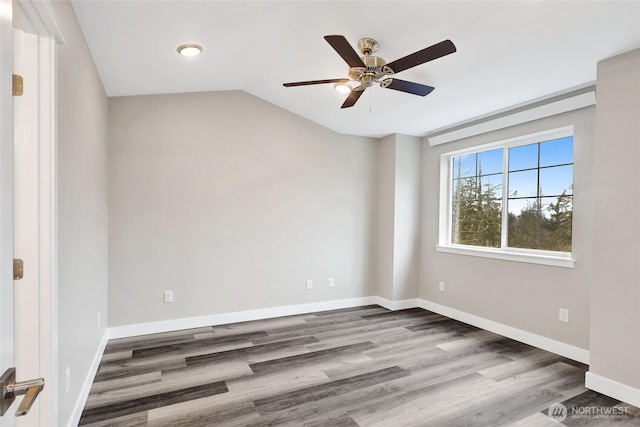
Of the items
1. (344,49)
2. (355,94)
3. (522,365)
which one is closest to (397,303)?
(522,365)

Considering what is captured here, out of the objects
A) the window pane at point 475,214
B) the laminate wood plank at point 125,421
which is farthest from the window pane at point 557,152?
the laminate wood plank at point 125,421

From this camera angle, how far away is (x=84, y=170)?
Result: 7.30 feet

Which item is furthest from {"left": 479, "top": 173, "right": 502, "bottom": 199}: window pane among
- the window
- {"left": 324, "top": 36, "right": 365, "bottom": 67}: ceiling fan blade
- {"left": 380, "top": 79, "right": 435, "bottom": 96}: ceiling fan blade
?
{"left": 324, "top": 36, "right": 365, "bottom": 67}: ceiling fan blade

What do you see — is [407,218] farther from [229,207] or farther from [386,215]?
[229,207]

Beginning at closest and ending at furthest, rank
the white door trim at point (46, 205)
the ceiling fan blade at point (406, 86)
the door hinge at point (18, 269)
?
the door hinge at point (18, 269) < the white door trim at point (46, 205) < the ceiling fan blade at point (406, 86)

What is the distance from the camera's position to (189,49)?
2.63m

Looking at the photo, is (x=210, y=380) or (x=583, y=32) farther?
(x=210, y=380)

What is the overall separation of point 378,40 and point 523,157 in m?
2.13

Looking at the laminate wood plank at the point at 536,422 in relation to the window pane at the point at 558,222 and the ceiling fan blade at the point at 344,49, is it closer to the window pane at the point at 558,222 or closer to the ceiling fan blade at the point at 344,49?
the window pane at the point at 558,222

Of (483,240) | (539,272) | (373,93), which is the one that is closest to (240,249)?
(373,93)

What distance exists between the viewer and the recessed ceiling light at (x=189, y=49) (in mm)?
2594

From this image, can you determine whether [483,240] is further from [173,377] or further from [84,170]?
[84,170]

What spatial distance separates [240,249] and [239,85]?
183cm

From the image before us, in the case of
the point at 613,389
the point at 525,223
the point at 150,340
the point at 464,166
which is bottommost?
the point at 150,340
